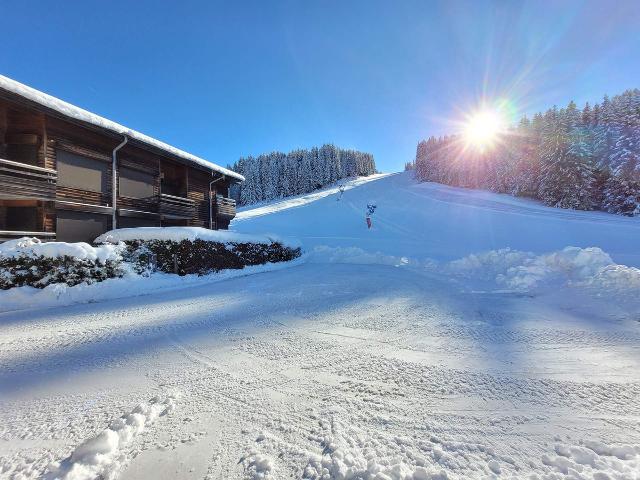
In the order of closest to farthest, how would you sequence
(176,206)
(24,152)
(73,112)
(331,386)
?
1. (331,386)
2. (24,152)
3. (73,112)
4. (176,206)

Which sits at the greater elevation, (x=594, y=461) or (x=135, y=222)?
(x=135, y=222)

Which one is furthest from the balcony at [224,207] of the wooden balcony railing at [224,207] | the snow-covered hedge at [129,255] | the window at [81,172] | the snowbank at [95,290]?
the snowbank at [95,290]

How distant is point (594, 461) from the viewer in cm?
187

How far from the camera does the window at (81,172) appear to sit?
11.6 meters

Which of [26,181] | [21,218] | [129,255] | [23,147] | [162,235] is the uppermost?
[23,147]

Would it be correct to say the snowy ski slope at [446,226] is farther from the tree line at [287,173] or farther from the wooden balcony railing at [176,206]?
the tree line at [287,173]

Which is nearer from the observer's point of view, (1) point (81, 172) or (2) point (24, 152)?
(2) point (24, 152)

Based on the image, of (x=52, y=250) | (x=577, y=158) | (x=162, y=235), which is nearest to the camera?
(x=52, y=250)

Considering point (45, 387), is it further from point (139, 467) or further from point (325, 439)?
point (325, 439)

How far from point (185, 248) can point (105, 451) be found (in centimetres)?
867

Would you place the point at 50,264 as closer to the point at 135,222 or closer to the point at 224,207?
the point at 135,222

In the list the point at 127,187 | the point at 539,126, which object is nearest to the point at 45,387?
the point at 127,187

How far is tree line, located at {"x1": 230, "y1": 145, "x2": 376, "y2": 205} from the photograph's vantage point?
234 ft

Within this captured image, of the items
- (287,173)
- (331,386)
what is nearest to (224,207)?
(331,386)
